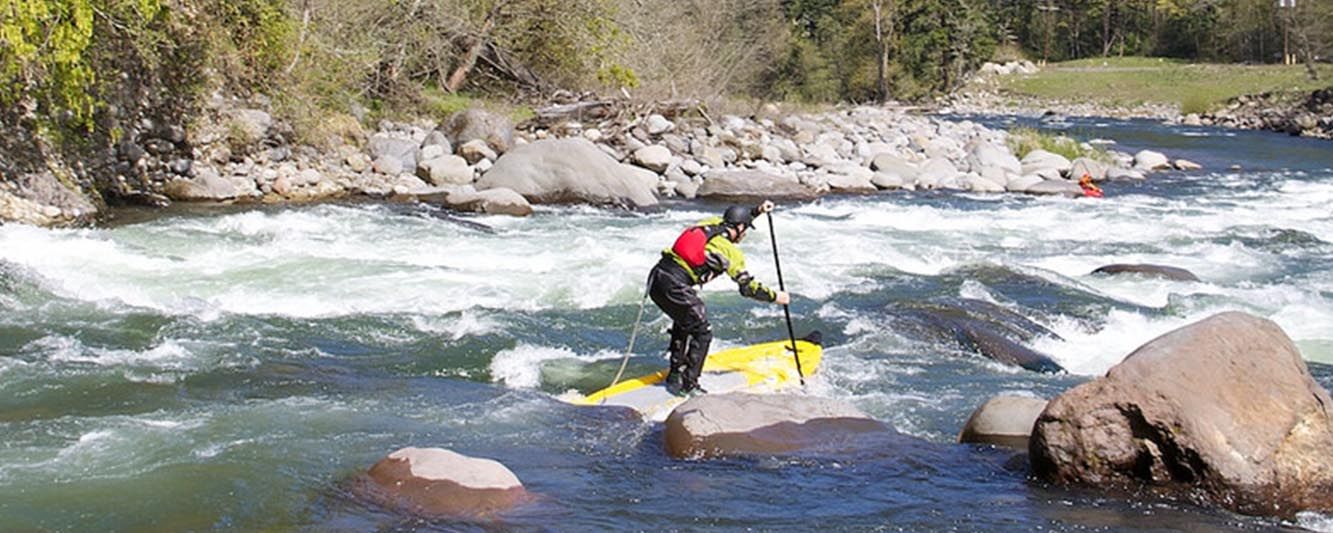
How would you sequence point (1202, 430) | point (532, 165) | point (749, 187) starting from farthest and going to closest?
point (749, 187) → point (532, 165) → point (1202, 430)

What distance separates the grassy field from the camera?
43.6 metres

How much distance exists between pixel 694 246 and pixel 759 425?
1.27 m

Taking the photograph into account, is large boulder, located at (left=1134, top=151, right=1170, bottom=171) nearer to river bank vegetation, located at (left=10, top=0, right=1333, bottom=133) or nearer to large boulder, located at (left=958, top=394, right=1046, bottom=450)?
river bank vegetation, located at (left=10, top=0, right=1333, bottom=133)

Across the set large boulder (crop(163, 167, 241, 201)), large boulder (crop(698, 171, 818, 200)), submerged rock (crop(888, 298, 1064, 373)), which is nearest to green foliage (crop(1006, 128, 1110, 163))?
large boulder (crop(698, 171, 818, 200))

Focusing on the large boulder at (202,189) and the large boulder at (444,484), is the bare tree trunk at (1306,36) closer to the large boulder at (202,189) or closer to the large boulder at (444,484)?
the large boulder at (202,189)

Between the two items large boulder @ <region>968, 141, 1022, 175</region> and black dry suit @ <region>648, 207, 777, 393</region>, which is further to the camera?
large boulder @ <region>968, 141, 1022, 175</region>

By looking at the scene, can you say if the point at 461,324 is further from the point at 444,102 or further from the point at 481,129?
the point at 444,102

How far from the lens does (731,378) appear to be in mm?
7805

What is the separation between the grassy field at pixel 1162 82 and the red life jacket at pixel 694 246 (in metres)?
38.5

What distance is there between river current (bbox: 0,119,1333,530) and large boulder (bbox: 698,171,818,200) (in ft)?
3.16

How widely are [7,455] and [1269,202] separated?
1797 cm

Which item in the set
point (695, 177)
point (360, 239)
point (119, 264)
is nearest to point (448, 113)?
point (695, 177)

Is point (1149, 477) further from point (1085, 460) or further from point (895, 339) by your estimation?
point (895, 339)

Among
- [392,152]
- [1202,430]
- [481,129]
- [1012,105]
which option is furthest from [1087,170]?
[1012,105]
